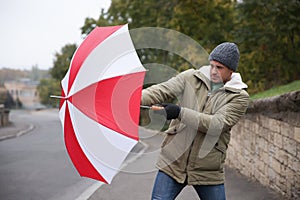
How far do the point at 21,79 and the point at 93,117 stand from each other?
152m

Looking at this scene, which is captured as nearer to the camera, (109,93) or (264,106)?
(109,93)

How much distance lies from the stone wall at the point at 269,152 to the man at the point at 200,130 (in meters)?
2.69

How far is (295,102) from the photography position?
18.0ft

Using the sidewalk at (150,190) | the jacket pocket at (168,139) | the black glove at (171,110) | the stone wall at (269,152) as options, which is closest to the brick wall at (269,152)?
the stone wall at (269,152)

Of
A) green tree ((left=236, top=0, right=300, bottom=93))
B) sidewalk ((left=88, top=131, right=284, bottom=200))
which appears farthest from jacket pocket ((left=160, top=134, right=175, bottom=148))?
green tree ((left=236, top=0, right=300, bottom=93))

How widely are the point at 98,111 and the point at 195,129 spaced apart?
2.51 ft

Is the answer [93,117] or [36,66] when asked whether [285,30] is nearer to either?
[93,117]

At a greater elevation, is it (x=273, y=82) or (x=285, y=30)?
(x=285, y=30)

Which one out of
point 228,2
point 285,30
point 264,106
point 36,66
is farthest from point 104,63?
point 36,66

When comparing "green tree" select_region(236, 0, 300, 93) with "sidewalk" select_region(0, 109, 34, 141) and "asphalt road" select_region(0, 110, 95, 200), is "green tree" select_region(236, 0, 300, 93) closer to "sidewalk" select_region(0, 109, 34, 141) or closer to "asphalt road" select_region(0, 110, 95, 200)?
"asphalt road" select_region(0, 110, 95, 200)

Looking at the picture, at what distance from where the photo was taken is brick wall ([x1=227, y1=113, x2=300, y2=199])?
228 inches

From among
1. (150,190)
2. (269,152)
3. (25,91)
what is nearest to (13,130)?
(150,190)

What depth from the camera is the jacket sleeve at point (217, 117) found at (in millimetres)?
3072

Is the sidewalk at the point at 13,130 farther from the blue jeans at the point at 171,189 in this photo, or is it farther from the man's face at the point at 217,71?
the man's face at the point at 217,71
